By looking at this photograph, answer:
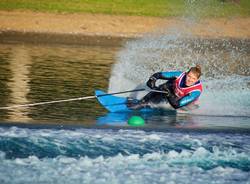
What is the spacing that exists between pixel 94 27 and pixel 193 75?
15.3 metres

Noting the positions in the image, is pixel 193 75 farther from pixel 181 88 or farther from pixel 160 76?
pixel 160 76

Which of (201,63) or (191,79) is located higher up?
(191,79)

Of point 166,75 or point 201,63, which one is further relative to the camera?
point 201,63

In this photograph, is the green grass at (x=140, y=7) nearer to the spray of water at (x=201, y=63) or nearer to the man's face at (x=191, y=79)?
the spray of water at (x=201, y=63)

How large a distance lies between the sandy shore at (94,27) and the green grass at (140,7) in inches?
18.9

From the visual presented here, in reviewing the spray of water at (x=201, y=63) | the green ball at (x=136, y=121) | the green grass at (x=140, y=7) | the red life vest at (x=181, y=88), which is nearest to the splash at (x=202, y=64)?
the spray of water at (x=201, y=63)

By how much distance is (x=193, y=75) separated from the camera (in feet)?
40.7

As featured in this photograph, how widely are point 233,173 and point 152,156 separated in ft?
4.12

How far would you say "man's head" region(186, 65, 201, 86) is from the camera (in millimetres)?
12328

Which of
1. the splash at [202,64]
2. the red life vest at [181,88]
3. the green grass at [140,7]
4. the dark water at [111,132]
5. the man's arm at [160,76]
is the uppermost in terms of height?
the green grass at [140,7]

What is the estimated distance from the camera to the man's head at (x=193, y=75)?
40.4 ft

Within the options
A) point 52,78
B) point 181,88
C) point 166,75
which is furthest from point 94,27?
point 181,88

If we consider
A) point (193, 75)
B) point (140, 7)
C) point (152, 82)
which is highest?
point (140, 7)

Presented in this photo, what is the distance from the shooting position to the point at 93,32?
27.0 metres
